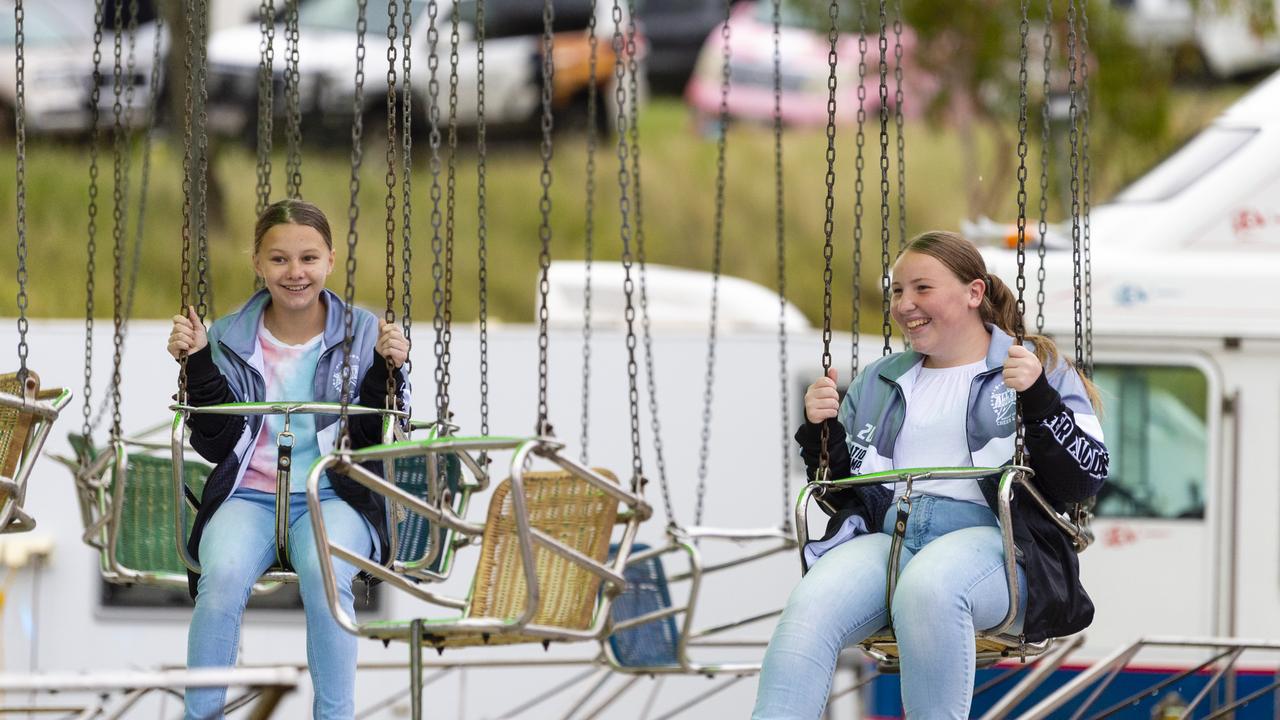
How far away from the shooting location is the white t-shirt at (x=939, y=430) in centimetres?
496

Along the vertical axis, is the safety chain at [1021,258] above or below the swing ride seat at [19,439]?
above

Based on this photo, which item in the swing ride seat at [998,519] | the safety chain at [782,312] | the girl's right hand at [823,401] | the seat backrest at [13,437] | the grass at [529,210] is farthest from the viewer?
the grass at [529,210]

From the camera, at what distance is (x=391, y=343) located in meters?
5.13

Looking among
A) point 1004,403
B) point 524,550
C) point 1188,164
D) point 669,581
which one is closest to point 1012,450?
point 1004,403

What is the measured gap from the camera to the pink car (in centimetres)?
1834

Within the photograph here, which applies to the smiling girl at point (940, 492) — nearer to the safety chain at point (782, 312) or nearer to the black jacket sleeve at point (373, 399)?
the black jacket sleeve at point (373, 399)

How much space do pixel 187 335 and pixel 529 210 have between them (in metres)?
12.7

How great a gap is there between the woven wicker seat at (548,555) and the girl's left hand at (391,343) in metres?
0.56

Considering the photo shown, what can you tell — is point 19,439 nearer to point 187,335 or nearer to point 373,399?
point 187,335

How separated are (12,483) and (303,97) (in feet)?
39.3

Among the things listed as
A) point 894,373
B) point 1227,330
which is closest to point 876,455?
point 894,373

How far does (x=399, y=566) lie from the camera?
5.57 m

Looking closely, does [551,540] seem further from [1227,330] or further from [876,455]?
[1227,330]

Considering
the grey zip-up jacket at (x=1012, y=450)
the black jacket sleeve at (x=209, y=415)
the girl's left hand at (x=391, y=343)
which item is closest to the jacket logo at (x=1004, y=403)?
the grey zip-up jacket at (x=1012, y=450)
